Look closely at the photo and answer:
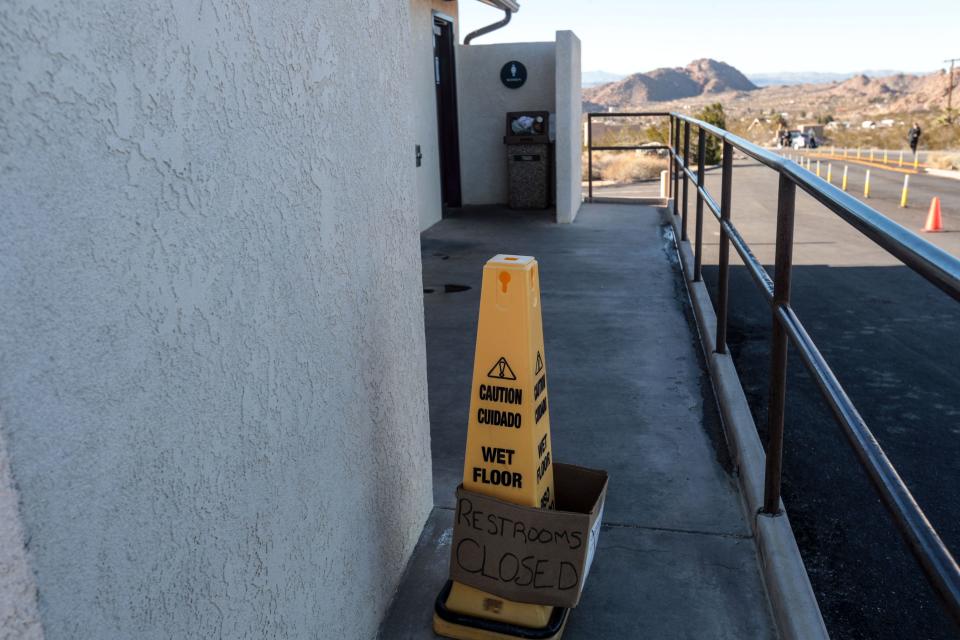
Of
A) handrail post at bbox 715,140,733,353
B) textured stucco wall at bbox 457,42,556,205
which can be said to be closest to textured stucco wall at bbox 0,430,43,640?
handrail post at bbox 715,140,733,353

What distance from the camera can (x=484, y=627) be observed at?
2.43 metres

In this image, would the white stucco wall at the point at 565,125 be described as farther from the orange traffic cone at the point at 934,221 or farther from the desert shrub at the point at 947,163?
the desert shrub at the point at 947,163

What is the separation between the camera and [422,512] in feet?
10.1

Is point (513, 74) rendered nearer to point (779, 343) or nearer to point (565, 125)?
point (565, 125)

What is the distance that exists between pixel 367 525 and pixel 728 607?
3.68ft

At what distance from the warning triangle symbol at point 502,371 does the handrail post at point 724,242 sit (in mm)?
2046

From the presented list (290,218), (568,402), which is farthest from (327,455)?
(568,402)

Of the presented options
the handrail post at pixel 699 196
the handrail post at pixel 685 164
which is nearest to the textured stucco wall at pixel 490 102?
the handrail post at pixel 685 164

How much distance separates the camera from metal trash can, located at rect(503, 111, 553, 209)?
10.9 meters

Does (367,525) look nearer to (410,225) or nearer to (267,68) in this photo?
(410,225)

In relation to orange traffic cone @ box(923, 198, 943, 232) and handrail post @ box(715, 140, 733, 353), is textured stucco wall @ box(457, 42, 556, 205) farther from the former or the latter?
handrail post @ box(715, 140, 733, 353)

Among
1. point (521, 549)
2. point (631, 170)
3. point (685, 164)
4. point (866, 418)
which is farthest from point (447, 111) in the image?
point (631, 170)

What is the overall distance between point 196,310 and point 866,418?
3.89 meters

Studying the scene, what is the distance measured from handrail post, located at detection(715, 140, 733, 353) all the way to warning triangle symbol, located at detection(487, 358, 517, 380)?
2046 mm
